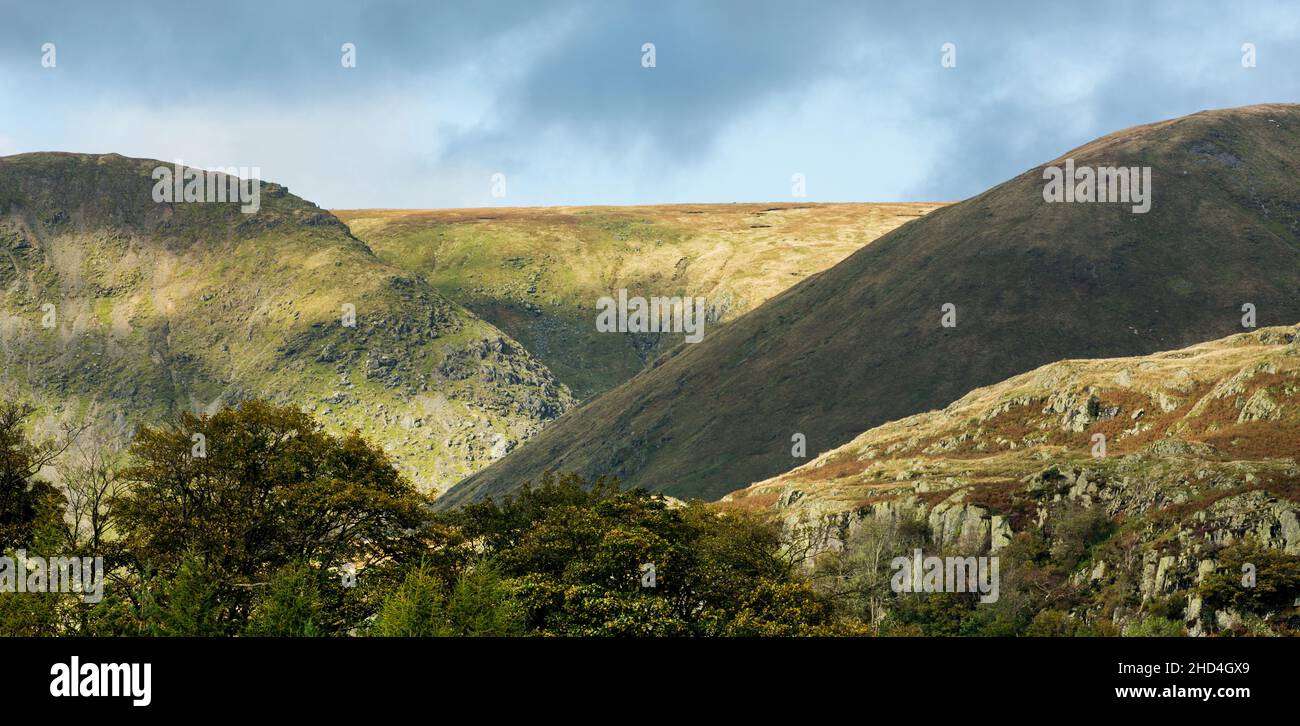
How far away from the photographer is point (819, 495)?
12669 centimetres

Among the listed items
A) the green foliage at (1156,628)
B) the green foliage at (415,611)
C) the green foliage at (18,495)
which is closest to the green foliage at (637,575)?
the green foliage at (415,611)

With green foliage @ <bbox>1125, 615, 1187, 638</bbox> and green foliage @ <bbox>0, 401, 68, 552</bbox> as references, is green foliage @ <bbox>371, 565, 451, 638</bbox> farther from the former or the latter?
Result: green foliage @ <bbox>1125, 615, 1187, 638</bbox>

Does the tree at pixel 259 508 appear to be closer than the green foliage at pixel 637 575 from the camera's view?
No

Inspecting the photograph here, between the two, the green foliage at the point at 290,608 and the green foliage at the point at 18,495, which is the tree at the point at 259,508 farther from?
the green foliage at the point at 18,495

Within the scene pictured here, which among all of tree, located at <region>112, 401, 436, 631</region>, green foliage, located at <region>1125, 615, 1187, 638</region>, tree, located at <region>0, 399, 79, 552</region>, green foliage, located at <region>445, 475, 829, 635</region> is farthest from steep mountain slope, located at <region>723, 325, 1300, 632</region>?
tree, located at <region>0, 399, 79, 552</region>

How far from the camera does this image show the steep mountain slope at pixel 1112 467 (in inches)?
3637

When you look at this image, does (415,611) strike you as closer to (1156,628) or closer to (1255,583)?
(1156,628)

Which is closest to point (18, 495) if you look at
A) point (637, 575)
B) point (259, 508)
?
point (259, 508)

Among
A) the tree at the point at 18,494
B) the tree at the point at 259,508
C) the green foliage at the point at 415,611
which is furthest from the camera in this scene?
the tree at the point at 18,494

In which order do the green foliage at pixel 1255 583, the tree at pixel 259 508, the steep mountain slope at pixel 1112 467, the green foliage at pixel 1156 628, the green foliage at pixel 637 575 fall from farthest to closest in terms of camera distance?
the steep mountain slope at pixel 1112 467
the green foliage at pixel 1255 583
the green foliage at pixel 1156 628
the tree at pixel 259 508
the green foliage at pixel 637 575
